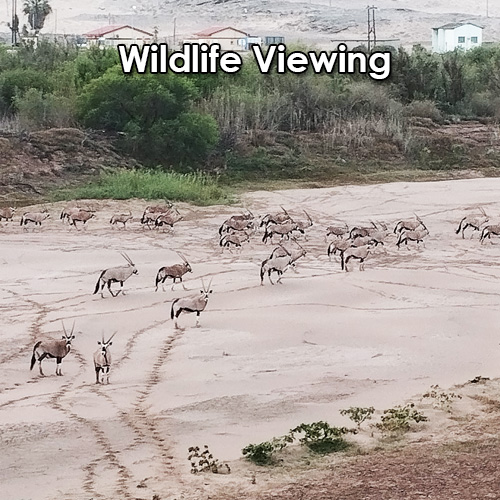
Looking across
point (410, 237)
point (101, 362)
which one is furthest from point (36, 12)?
point (101, 362)

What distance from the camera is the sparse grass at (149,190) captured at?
1228 inches

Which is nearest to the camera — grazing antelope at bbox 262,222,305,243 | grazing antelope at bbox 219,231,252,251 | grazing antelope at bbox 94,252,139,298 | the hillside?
grazing antelope at bbox 94,252,139,298

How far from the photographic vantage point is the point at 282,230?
80.2 ft

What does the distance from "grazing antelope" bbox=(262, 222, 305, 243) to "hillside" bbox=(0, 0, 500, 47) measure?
77188mm

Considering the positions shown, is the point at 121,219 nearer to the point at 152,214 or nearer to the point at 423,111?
the point at 152,214

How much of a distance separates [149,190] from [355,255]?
1186cm

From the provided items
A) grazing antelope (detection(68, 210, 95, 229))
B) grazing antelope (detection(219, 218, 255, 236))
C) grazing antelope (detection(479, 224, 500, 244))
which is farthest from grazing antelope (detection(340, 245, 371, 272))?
grazing antelope (detection(68, 210, 95, 229))

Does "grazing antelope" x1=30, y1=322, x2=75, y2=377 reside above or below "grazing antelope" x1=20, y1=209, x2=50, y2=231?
below

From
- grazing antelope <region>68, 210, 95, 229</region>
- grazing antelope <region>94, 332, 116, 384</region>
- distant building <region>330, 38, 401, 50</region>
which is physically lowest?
grazing antelope <region>94, 332, 116, 384</region>

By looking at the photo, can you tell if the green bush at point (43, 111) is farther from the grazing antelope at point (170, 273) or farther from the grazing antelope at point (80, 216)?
the grazing antelope at point (170, 273)

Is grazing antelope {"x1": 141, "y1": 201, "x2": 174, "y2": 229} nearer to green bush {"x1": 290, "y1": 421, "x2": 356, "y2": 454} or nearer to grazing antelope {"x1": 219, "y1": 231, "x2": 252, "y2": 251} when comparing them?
grazing antelope {"x1": 219, "y1": 231, "x2": 252, "y2": 251}

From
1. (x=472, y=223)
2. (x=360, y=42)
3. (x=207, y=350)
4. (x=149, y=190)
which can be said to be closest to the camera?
(x=207, y=350)

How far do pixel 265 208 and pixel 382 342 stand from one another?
53.1ft

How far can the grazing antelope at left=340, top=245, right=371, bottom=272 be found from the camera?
2078cm
